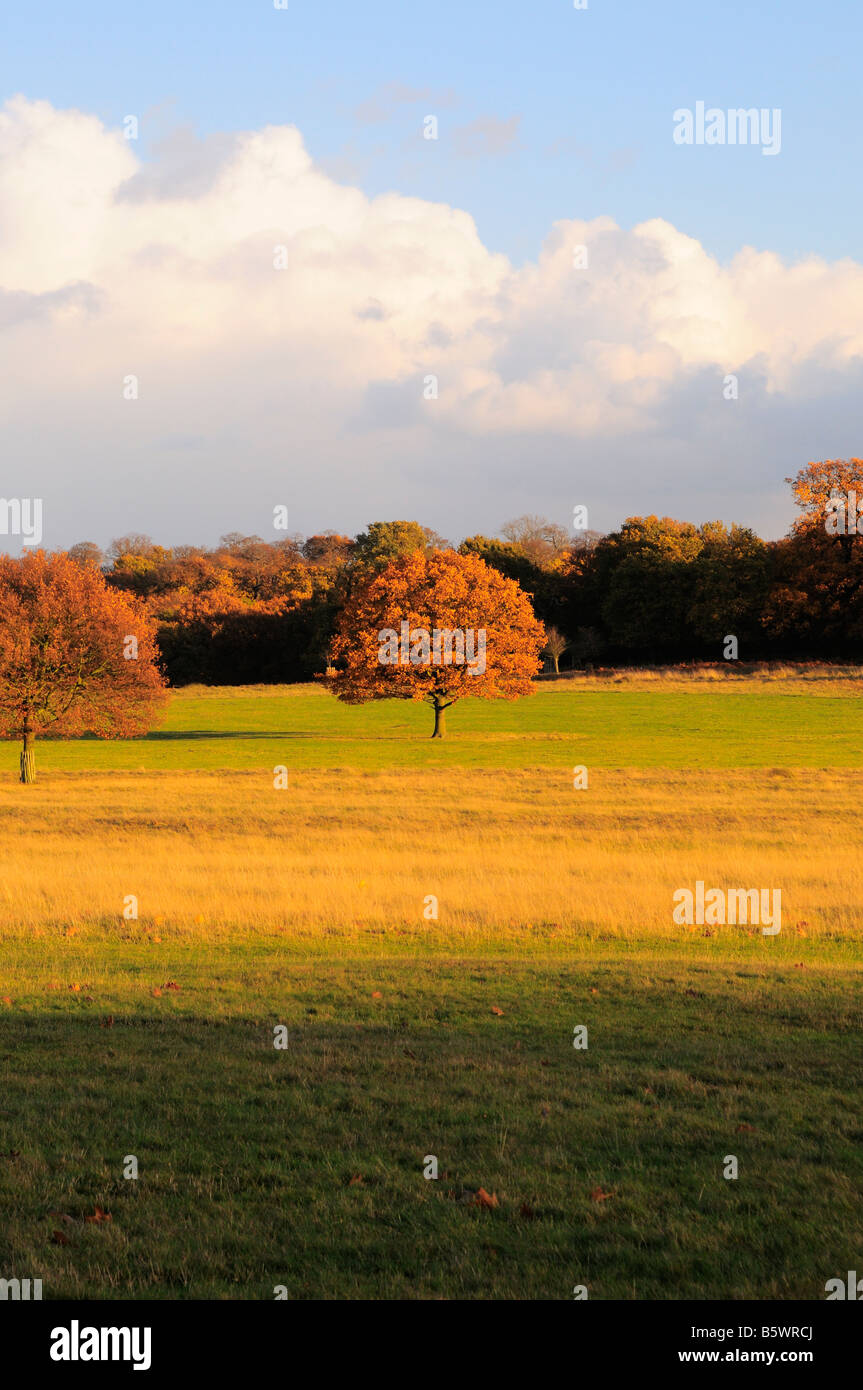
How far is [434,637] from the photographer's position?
64312 mm

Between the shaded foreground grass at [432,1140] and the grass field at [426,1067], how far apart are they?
0.09 ft

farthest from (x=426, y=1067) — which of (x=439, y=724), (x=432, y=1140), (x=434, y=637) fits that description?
(x=439, y=724)

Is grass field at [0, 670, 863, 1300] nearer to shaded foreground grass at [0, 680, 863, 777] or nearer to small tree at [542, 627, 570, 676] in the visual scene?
shaded foreground grass at [0, 680, 863, 777]

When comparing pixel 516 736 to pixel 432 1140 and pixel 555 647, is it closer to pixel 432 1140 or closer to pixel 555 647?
pixel 555 647

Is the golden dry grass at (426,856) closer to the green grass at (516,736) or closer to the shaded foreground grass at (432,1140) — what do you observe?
the shaded foreground grass at (432,1140)

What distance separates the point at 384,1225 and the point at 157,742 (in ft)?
217

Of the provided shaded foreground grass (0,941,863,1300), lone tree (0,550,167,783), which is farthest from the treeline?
shaded foreground grass (0,941,863,1300)

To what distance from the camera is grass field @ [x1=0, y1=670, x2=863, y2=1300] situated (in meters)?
6.01

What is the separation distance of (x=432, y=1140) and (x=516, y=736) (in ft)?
200

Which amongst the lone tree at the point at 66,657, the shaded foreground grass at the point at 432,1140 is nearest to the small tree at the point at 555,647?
the lone tree at the point at 66,657

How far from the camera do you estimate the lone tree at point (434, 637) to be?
6444 cm

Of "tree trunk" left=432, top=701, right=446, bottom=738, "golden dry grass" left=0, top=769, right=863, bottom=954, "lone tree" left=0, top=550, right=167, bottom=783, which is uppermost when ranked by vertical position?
"lone tree" left=0, top=550, right=167, bottom=783

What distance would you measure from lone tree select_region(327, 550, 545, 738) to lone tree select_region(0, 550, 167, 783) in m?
17.6
